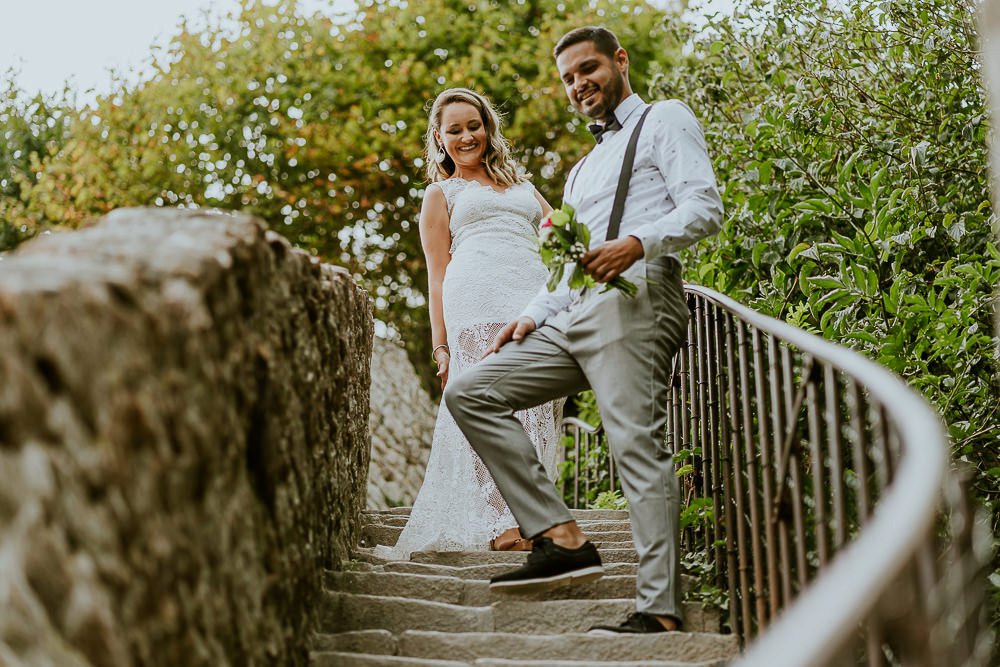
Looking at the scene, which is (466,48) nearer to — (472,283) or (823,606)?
(472,283)

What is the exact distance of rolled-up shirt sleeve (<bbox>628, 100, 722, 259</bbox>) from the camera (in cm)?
308

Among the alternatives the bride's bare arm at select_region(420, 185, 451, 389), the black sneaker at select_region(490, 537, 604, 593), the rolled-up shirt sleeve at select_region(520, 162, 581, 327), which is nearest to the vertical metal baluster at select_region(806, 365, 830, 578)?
the black sneaker at select_region(490, 537, 604, 593)

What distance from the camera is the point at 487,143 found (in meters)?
4.50

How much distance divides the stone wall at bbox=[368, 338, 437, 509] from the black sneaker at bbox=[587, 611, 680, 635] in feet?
21.8

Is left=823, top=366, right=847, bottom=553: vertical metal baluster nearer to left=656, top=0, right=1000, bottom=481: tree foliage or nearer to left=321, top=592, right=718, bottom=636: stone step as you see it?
left=321, top=592, right=718, bottom=636: stone step

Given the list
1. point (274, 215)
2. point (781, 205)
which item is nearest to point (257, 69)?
point (274, 215)

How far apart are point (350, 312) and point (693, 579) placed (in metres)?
1.61

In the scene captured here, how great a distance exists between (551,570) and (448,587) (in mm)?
576

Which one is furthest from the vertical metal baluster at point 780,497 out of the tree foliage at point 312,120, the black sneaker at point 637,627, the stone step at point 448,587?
the tree foliage at point 312,120

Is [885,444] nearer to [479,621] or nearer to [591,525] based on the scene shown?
[479,621]

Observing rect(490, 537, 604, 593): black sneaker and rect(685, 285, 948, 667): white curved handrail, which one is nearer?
rect(685, 285, 948, 667): white curved handrail

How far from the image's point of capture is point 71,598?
1646 mm

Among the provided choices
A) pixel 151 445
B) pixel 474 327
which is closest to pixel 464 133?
pixel 474 327

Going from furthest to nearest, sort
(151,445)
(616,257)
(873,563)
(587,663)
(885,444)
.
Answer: (616,257)
(587,663)
(885,444)
(151,445)
(873,563)
